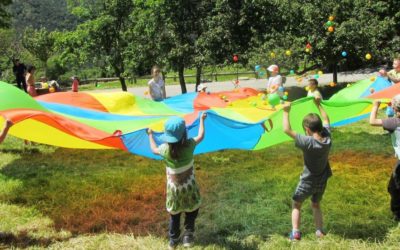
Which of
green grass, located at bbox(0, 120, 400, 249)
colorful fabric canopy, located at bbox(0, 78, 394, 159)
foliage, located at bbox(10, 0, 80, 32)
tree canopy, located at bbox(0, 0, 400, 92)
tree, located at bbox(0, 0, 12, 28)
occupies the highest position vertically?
foliage, located at bbox(10, 0, 80, 32)

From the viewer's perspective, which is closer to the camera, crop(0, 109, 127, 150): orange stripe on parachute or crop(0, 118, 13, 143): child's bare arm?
crop(0, 118, 13, 143): child's bare arm

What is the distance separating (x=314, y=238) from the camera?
121 inches

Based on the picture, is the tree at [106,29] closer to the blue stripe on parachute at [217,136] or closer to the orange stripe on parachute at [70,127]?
the blue stripe on parachute at [217,136]

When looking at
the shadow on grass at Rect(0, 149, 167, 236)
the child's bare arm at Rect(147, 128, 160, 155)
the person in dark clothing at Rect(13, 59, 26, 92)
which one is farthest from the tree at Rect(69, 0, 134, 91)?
the child's bare arm at Rect(147, 128, 160, 155)

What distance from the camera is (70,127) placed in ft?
12.0

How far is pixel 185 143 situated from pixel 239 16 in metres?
8.65

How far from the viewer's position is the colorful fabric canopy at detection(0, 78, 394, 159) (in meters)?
3.62

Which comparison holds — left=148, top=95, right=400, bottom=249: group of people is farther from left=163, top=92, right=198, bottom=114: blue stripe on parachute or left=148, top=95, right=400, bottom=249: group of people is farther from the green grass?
left=163, top=92, right=198, bottom=114: blue stripe on parachute

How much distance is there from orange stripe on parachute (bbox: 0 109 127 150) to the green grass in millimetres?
631

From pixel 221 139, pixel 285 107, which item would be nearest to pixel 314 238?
pixel 285 107

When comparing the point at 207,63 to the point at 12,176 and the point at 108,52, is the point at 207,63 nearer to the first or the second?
the point at 108,52

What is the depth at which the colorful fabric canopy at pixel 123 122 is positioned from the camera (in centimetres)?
362

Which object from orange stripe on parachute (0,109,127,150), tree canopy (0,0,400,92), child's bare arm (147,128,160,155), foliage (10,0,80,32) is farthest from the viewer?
foliage (10,0,80,32)

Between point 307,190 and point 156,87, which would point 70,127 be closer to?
point 307,190
